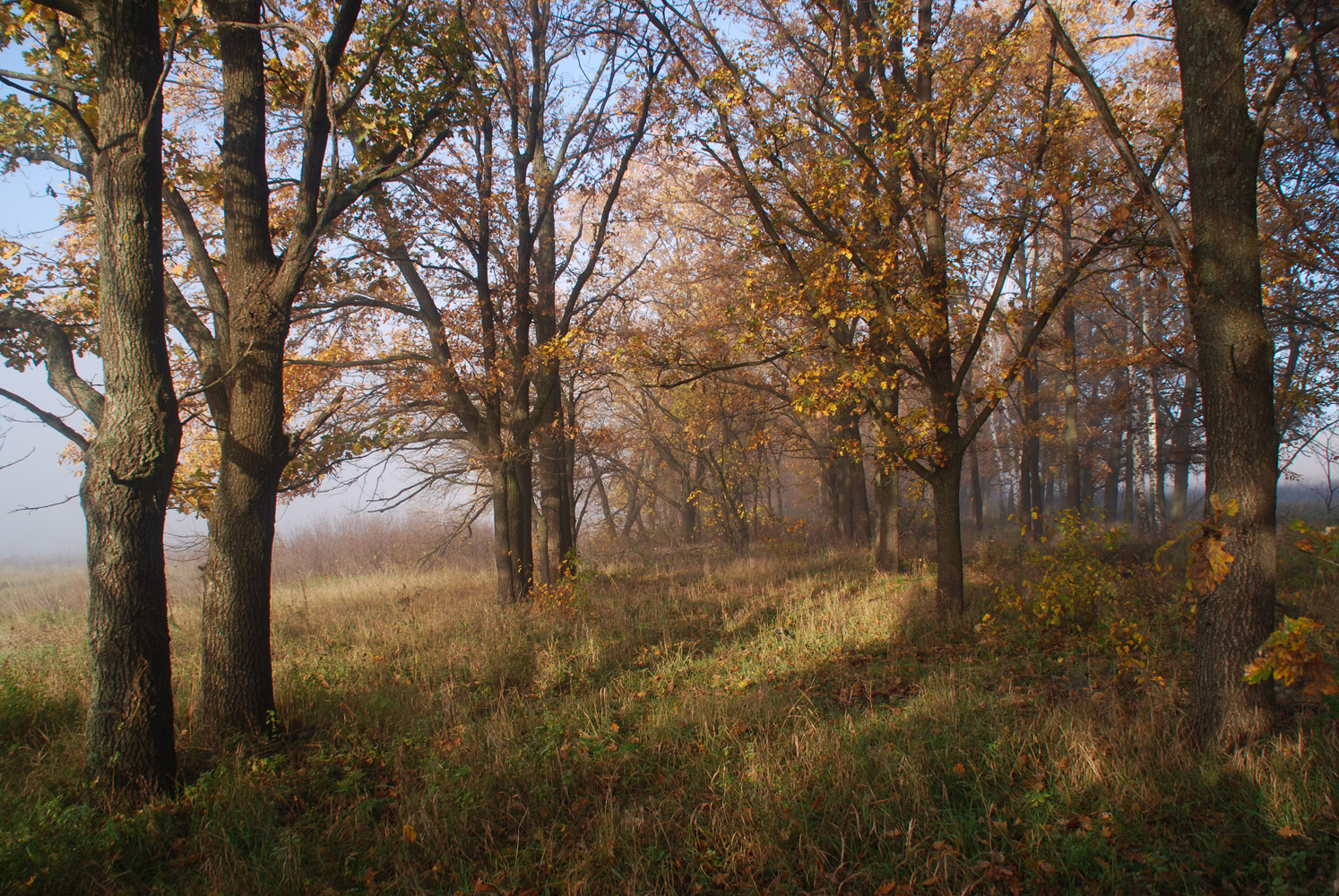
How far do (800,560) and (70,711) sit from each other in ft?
36.9

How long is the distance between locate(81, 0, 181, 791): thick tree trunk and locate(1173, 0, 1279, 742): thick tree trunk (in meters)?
6.88

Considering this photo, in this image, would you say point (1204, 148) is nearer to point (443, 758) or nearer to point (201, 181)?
point (443, 758)

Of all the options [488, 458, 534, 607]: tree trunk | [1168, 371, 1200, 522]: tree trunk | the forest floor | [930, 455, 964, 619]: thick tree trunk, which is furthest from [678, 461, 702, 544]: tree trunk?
the forest floor

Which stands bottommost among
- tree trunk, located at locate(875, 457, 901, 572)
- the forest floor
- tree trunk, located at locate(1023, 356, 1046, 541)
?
the forest floor

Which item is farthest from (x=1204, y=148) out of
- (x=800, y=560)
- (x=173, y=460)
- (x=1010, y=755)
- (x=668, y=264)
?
(x=668, y=264)

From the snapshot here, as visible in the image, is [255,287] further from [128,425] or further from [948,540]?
[948,540]

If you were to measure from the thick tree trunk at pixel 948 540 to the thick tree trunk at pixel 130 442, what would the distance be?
24.2 feet

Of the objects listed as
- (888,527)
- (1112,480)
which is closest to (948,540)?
(888,527)

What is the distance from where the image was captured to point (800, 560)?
13320mm

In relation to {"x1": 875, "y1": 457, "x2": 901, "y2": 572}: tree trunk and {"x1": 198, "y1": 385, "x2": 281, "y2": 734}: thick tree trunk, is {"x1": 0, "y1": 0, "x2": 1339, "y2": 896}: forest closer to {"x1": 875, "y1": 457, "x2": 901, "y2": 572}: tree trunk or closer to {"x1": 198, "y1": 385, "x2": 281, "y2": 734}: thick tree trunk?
{"x1": 198, "y1": 385, "x2": 281, "y2": 734}: thick tree trunk

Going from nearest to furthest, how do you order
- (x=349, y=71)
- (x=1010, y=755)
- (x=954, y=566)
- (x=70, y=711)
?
(x=1010, y=755), (x=70, y=711), (x=349, y=71), (x=954, y=566)

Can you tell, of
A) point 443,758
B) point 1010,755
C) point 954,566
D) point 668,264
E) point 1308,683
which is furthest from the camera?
point 668,264

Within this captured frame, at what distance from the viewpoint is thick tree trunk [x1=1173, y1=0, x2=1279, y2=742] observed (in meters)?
3.93

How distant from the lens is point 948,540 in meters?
7.59
